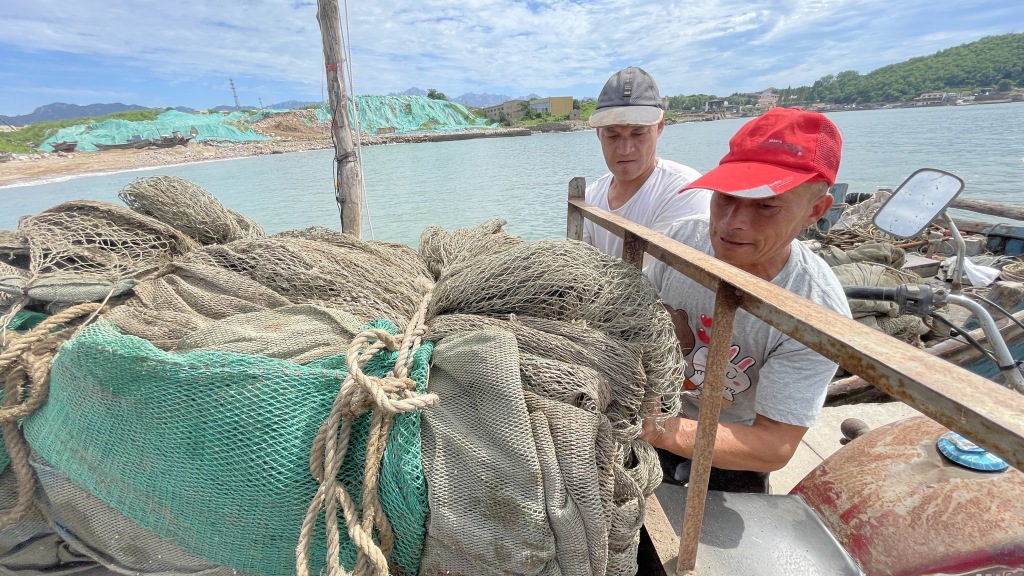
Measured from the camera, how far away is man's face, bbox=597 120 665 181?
9.70 ft

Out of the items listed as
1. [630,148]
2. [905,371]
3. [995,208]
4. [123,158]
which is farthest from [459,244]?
[123,158]

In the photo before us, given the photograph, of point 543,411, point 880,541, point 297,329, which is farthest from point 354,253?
point 880,541

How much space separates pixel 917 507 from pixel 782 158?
1.23 m

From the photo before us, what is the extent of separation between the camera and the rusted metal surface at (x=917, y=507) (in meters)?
1.34

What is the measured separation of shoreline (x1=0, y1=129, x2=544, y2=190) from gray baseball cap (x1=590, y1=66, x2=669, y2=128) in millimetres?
20941

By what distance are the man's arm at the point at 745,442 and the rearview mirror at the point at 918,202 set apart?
137 cm

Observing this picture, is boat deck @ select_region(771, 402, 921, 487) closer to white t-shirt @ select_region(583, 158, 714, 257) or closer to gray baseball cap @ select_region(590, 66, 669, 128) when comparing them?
white t-shirt @ select_region(583, 158, 714, 257)

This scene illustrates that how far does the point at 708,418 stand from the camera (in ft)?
3.98

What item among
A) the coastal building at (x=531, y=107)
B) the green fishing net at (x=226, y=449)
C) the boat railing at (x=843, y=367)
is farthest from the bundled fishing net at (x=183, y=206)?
the coastal building at (x=531, y=107)

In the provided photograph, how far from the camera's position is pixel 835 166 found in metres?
1.72

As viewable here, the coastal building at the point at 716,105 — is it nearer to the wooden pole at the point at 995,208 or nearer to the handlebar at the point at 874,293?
the wooden pole at the point at 995,208

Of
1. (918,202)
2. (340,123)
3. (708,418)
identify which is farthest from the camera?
(340,123)

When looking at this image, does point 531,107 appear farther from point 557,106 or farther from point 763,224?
point 763,224

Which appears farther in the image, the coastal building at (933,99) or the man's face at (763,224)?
the coastal building at (933,99)
